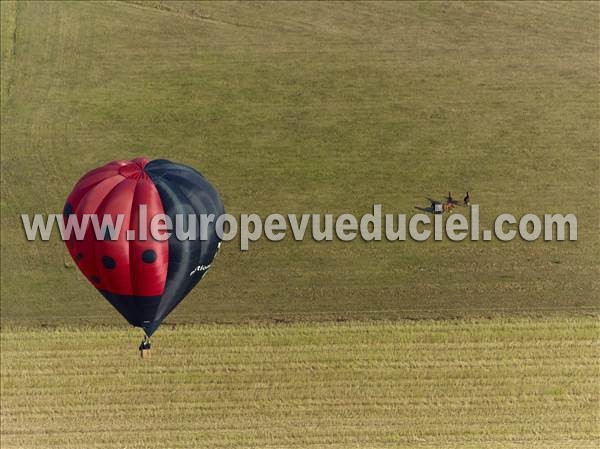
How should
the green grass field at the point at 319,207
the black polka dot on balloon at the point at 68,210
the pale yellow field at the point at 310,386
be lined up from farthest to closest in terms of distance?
the green grass field at the point at 319,207, the pale yellow field at the point at 310,386, the black polka dot on balloon at the point at 68,210

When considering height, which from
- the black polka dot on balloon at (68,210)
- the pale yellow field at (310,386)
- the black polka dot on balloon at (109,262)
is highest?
the black polka dot on balloon at (68,210)

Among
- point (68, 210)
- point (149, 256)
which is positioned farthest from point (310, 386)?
point (68, 210)

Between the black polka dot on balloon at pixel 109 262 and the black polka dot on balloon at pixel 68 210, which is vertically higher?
the black polka dot on balloon at pixel 68 210

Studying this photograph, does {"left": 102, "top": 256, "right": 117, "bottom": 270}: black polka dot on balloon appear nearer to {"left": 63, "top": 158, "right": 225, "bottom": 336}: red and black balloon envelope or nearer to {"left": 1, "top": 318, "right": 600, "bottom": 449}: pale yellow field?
{"left": 63, "top": 158, "right": 225, "bottom": 336}: red and black balloon envelope

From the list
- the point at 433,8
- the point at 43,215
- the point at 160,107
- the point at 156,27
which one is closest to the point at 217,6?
the point at 156,27

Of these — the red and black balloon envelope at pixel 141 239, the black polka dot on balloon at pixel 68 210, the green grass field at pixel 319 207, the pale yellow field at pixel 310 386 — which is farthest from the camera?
the green grass field at pixel 319 207

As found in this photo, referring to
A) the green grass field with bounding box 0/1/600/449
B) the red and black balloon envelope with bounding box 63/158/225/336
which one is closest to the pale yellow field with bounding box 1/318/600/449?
the green grass field with bounding box 0/1/600/449

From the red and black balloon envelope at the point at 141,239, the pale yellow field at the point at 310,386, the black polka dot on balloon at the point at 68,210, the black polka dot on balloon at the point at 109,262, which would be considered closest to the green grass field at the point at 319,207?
the pale yellow field at the point at 310,386

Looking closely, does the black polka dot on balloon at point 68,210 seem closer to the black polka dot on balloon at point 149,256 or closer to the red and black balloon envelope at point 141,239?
the red and black balloon envelope at point 141,239
